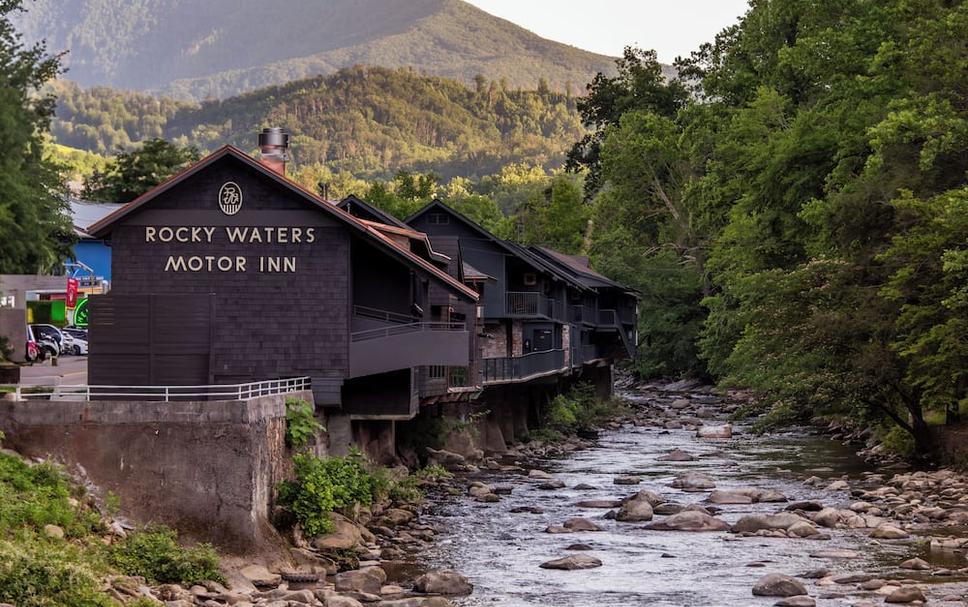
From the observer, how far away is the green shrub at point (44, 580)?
2269 cm

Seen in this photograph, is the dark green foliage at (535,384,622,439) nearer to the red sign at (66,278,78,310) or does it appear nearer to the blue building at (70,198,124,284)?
the red sign at (66,278,78,310)

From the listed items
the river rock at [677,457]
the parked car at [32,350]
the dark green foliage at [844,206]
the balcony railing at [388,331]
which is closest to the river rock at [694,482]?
the dark green foliage at [844,206]

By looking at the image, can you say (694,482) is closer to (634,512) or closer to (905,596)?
(634,512)

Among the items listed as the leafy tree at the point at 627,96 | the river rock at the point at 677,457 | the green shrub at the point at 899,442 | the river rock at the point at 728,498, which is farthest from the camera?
the leafy tree at the point at 627,96

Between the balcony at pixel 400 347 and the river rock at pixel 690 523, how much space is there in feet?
23.9

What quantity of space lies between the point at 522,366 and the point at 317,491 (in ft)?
100

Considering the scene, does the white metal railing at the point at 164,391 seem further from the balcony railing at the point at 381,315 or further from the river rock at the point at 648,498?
the river rock at the point at 648,498

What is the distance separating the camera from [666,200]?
112 metres

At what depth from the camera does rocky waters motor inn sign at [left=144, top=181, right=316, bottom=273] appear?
38625 mm

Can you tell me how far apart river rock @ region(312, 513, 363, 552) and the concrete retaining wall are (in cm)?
193

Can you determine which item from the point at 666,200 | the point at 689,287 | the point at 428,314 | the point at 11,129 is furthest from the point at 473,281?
the point at 666,200

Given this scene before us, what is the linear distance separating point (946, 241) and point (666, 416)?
41.3m

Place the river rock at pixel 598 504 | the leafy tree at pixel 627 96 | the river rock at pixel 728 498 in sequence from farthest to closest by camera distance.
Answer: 1. the leafy tree at pixel 627 96
2. the river rock at pixel 728 498
3. the river rock at pixel 598 504

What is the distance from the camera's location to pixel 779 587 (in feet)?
97.9
